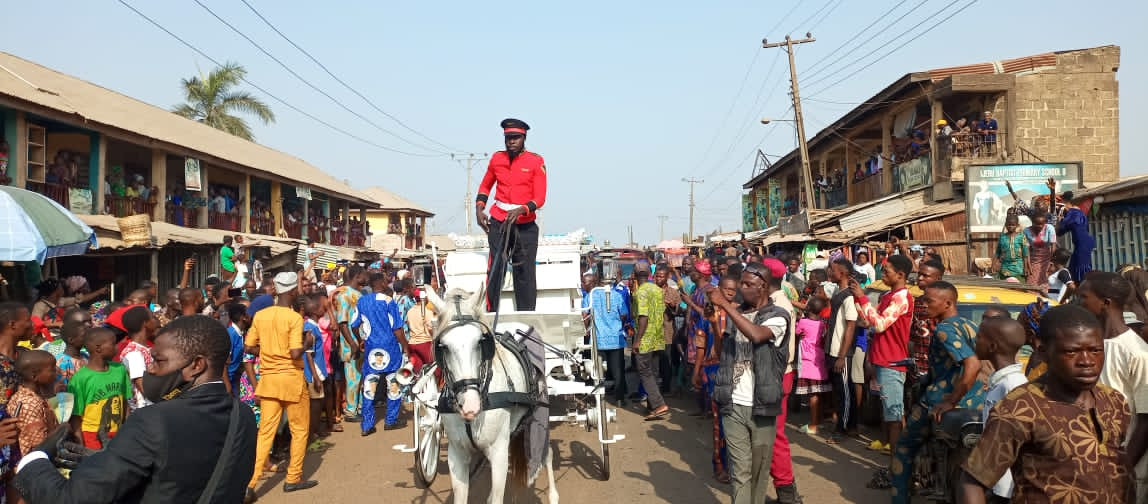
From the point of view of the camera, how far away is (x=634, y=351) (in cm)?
1028

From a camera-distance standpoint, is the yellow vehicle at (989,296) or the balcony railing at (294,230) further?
the balcony railing at (294,230)

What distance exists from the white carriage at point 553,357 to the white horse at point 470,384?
0.46 m

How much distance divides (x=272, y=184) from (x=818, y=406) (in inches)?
899

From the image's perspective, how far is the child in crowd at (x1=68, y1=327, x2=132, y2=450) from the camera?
5281mm

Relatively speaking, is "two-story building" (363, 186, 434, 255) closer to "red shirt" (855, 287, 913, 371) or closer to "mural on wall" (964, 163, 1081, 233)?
"mural on wall" (964, 163, 1081, 233)

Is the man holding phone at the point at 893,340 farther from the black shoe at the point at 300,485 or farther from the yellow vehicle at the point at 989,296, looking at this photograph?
the black shoe at the point at 300,485

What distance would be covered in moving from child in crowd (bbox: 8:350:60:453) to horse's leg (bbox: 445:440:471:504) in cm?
242

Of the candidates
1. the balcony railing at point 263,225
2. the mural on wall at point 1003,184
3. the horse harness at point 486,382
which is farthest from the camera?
the balcony railing at point 263,225

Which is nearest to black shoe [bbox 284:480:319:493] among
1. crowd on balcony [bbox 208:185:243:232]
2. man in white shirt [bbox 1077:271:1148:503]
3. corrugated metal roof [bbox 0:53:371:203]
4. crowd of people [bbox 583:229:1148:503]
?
crowd of people [bbox 583:229:1148:503]

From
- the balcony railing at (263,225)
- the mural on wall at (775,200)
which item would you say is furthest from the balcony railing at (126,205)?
the mural on wall at (775,200)

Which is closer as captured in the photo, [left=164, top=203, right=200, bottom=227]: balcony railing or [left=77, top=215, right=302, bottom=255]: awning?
[left=77, top=215, right=302, bottom=255]: awning

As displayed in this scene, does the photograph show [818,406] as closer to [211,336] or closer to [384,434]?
[384,434]

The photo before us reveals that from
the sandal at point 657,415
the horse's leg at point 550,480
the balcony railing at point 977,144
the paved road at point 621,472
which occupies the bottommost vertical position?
the paved road at point 621,472

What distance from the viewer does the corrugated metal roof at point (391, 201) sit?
4094cm
